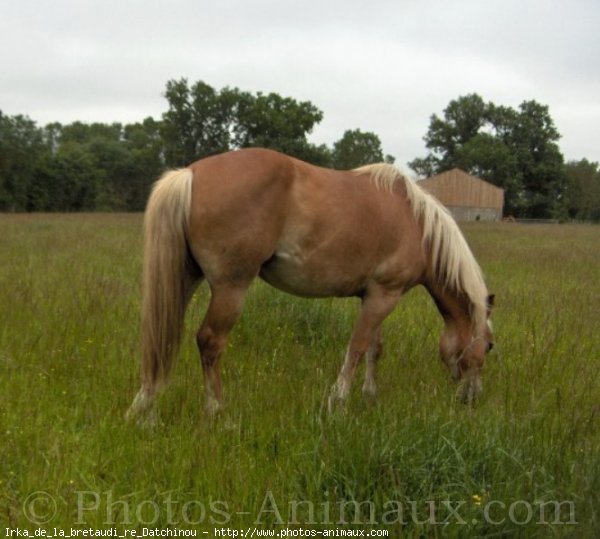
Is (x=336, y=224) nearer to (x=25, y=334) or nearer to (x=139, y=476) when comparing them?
(x=139, y=476)

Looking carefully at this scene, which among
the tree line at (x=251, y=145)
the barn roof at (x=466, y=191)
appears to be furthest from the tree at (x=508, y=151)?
the barn roof at (x=466, y=191)

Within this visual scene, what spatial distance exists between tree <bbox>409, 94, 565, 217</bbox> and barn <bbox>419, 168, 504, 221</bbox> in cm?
675

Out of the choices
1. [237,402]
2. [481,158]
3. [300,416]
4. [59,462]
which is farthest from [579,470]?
[481,158]

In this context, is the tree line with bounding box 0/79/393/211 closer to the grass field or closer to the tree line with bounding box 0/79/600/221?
the tree line with bounding box 0/79/600/221

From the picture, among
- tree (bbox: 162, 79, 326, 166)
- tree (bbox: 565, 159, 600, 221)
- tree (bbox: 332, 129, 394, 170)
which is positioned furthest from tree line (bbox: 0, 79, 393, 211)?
tree (bbox: 565, 159, 600, 221)

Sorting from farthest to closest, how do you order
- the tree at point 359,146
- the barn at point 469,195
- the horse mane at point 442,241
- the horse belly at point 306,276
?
Result: the tree at point 359,146 → the barn at point 469,195 → the horse mane at point 442,241 → the horse belly at point 306,276

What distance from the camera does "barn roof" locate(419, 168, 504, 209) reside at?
5550 cm

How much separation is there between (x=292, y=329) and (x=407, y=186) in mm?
1786

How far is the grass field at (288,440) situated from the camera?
7.62 feet

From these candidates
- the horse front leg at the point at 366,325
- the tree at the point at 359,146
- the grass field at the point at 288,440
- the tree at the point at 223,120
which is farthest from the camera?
the tree at the point at 359,146

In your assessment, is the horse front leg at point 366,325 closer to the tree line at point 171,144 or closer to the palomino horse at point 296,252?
the palomino horse at point 296,252

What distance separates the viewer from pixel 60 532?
2.20m

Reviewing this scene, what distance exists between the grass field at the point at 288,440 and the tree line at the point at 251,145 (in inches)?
815

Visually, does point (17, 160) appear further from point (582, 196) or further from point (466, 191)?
point (582, 196)
